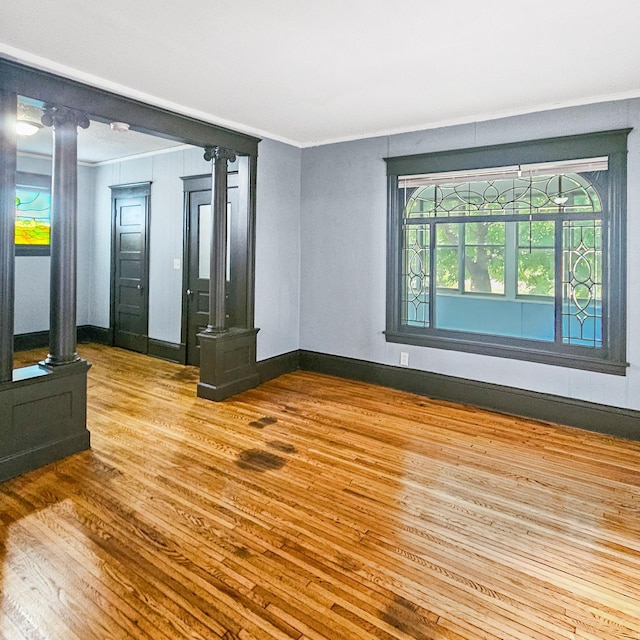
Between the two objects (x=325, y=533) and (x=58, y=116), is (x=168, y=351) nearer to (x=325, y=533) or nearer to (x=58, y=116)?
(x=58, y=116)

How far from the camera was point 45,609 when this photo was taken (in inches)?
71.7

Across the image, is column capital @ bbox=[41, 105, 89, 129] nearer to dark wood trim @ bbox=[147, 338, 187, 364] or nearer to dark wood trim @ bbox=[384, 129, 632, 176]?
dark wood trim @ bbox=[384, 129, 632, 176]

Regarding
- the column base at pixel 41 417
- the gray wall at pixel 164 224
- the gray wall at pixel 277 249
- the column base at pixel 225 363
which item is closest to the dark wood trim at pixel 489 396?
the gray wall at pixel 277 249

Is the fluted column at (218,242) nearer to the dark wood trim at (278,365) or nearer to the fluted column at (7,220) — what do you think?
the dark wood trim at (278,365)

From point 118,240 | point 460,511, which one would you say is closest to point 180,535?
point 460,511

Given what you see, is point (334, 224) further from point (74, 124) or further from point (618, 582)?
point (618, 582)

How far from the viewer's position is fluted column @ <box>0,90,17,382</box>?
2.85 metres

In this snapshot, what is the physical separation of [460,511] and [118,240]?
5.99 m

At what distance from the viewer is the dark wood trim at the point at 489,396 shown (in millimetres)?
3760

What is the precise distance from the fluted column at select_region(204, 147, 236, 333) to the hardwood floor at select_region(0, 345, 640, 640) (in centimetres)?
105

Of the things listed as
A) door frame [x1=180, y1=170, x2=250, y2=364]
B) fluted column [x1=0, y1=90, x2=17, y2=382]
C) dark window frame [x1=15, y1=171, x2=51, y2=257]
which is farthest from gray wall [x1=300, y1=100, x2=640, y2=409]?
dark window frame [x1=15, y1=171, x2=51, y2=257]

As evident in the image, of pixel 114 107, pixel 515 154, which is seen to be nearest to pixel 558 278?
pixel 515 154

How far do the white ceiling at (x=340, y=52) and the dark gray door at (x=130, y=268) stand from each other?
111 inches

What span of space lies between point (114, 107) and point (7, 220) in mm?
1189
